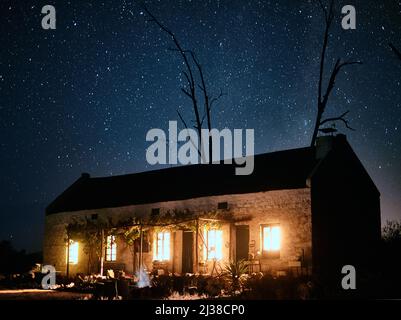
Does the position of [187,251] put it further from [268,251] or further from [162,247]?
[268,251]

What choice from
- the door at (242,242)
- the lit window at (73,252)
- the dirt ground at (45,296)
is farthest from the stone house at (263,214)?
the dirt ground at (45,296)

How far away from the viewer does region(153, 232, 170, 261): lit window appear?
23.9m

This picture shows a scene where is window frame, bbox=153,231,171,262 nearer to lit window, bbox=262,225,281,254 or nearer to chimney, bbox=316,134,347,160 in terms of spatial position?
lit window, bbox=262,225,281,254

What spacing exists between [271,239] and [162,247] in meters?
5.63

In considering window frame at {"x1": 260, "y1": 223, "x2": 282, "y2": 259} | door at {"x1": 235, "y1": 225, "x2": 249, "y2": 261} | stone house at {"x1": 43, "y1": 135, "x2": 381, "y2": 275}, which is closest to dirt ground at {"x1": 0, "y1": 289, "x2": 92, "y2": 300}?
stone house at {"x1": 43, "y1": 135, "x2": 381, "y2": 275}

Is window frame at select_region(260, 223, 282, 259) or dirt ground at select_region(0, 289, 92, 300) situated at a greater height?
window frame at select_region(260, 223, 282, 259)

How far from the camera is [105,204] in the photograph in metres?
26.7

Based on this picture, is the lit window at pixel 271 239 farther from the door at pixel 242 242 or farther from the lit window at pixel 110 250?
the lit window at pixel 110 250

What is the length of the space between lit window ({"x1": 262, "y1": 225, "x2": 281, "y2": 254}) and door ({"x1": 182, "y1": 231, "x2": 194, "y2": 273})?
3.68m

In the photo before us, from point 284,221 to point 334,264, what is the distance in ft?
8.71

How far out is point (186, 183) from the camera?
25.0 meters

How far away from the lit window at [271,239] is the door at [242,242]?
2.68 ft
